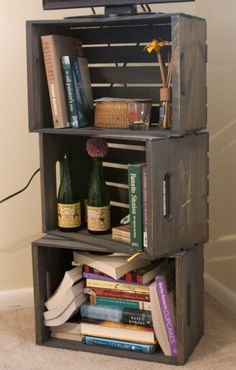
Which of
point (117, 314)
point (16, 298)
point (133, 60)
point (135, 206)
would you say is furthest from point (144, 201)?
point (16, 298)

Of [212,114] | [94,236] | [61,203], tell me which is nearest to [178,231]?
[94,236]

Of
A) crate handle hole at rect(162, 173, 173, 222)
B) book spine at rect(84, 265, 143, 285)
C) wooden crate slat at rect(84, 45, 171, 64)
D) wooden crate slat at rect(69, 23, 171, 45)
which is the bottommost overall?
book spine at rect(84, 265, 143, 285)

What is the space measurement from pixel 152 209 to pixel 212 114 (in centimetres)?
69

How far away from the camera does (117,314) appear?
5.60ft

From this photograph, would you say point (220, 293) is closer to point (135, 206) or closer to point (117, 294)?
point (117, 294)

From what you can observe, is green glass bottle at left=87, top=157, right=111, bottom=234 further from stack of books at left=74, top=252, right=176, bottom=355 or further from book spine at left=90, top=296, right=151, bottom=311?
book spine at left=90, top=296, right=151, bottom=311

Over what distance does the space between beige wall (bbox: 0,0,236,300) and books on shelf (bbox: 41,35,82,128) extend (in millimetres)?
309

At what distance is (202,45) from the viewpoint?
1.61 metres

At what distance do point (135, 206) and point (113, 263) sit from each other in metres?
0.21

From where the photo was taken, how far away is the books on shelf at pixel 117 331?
5.47ft

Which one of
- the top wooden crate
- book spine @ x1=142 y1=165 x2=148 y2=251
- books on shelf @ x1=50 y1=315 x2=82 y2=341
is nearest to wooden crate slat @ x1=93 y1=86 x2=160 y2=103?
the top wooden crate

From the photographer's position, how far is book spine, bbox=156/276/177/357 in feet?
5.29

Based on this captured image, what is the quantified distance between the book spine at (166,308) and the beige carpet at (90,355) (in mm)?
81

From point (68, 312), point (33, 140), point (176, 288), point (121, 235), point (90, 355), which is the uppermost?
point (33, 140)
